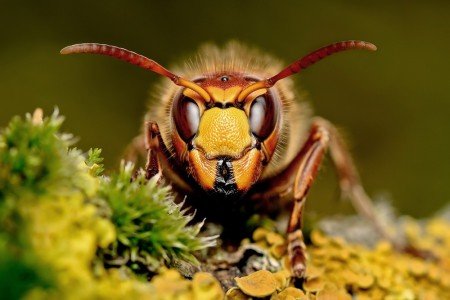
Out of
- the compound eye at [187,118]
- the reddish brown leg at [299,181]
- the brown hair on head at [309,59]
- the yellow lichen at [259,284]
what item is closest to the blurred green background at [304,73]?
the reddish brown leg at [299,181]

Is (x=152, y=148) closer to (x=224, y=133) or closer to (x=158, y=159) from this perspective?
(x=158, y=159)

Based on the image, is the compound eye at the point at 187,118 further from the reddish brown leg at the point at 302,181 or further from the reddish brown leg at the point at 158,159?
the reddish brown leg at the point at 302,181

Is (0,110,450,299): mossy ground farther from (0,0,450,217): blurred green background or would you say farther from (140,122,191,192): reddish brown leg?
(0,0,450,217): blurred green background

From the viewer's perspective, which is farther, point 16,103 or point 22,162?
point 16,103

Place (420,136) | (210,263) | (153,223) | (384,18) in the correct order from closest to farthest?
(153,223)
(210,263)
(420,136)
(384,18)

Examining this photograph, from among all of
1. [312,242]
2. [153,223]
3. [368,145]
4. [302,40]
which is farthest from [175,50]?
[153,223]

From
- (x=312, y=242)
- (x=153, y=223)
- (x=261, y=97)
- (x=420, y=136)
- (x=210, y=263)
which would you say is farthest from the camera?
(x=420, y=136)

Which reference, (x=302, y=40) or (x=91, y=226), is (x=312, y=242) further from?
(x=302, y=40)
